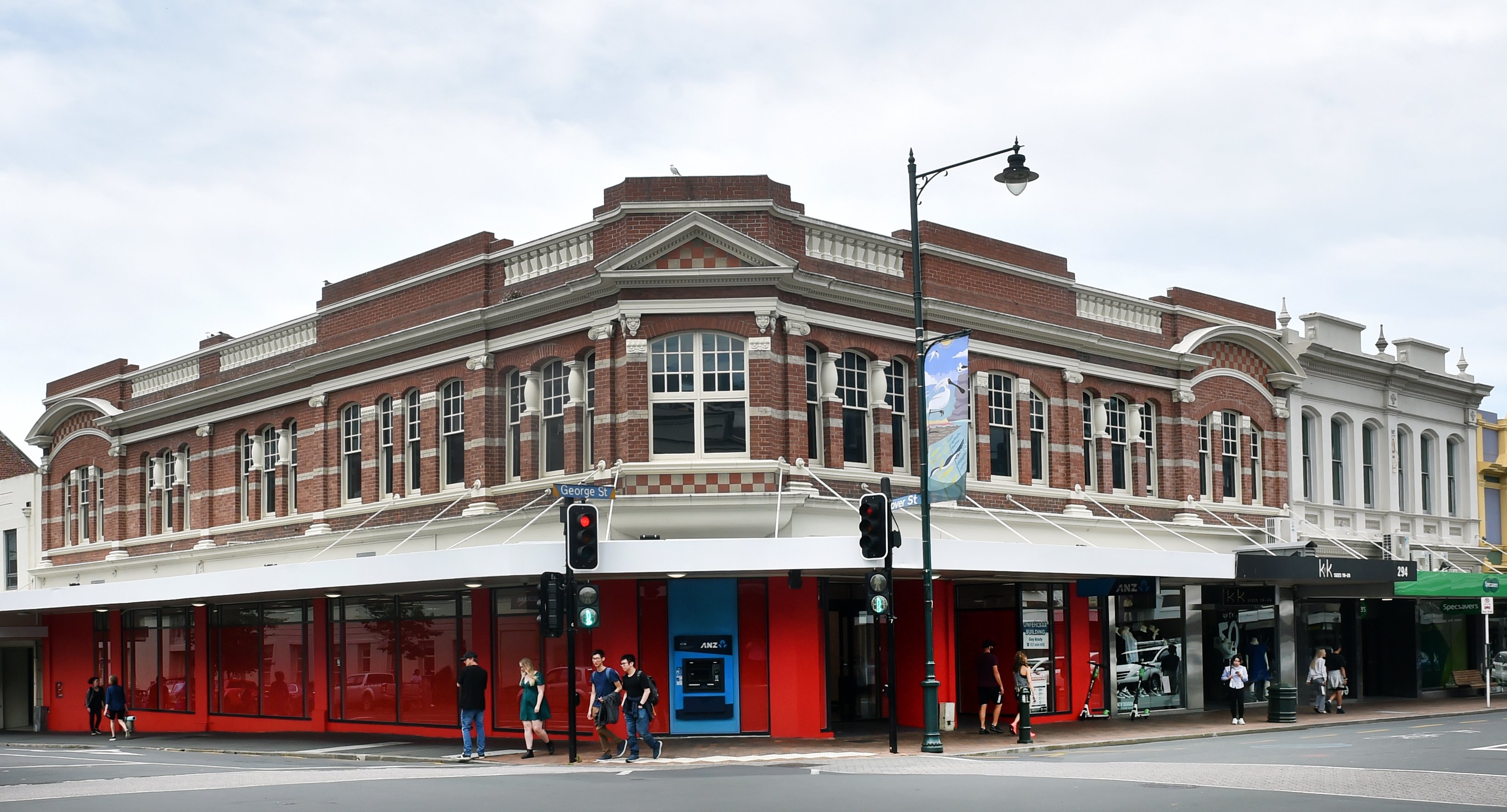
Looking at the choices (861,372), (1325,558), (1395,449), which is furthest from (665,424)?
(1395,449)

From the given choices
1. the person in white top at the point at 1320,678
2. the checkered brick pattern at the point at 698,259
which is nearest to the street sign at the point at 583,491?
the checkered brick pattern at the point at 698,259

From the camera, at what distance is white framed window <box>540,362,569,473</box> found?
25422 millimetres

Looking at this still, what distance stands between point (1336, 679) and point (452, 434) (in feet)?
62.0

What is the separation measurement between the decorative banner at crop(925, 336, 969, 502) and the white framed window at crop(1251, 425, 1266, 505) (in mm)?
12605

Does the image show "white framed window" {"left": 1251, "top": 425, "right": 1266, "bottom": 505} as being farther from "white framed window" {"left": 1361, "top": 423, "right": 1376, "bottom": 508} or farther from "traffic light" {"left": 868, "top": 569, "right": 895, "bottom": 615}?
"traffic light" {"left": 868, "top": 569, "right": 895, "bottom": 615}

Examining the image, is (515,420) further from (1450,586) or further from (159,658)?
(1450,586)

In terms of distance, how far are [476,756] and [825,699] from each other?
5588mm

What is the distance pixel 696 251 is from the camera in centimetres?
2411

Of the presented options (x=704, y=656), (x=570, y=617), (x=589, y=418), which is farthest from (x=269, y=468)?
(x=570, y=617)

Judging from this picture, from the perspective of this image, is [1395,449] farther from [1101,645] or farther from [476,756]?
[476,756]

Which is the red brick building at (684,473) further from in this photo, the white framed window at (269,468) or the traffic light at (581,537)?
the traffic light at (581,537)

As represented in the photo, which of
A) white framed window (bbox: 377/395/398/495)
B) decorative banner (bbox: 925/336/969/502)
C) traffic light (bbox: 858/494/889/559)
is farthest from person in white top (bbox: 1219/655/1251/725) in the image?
white framed window (bbox: 377/395/398/495)

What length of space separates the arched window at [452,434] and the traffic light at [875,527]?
9137mm

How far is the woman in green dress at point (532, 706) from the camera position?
72.2 ft
